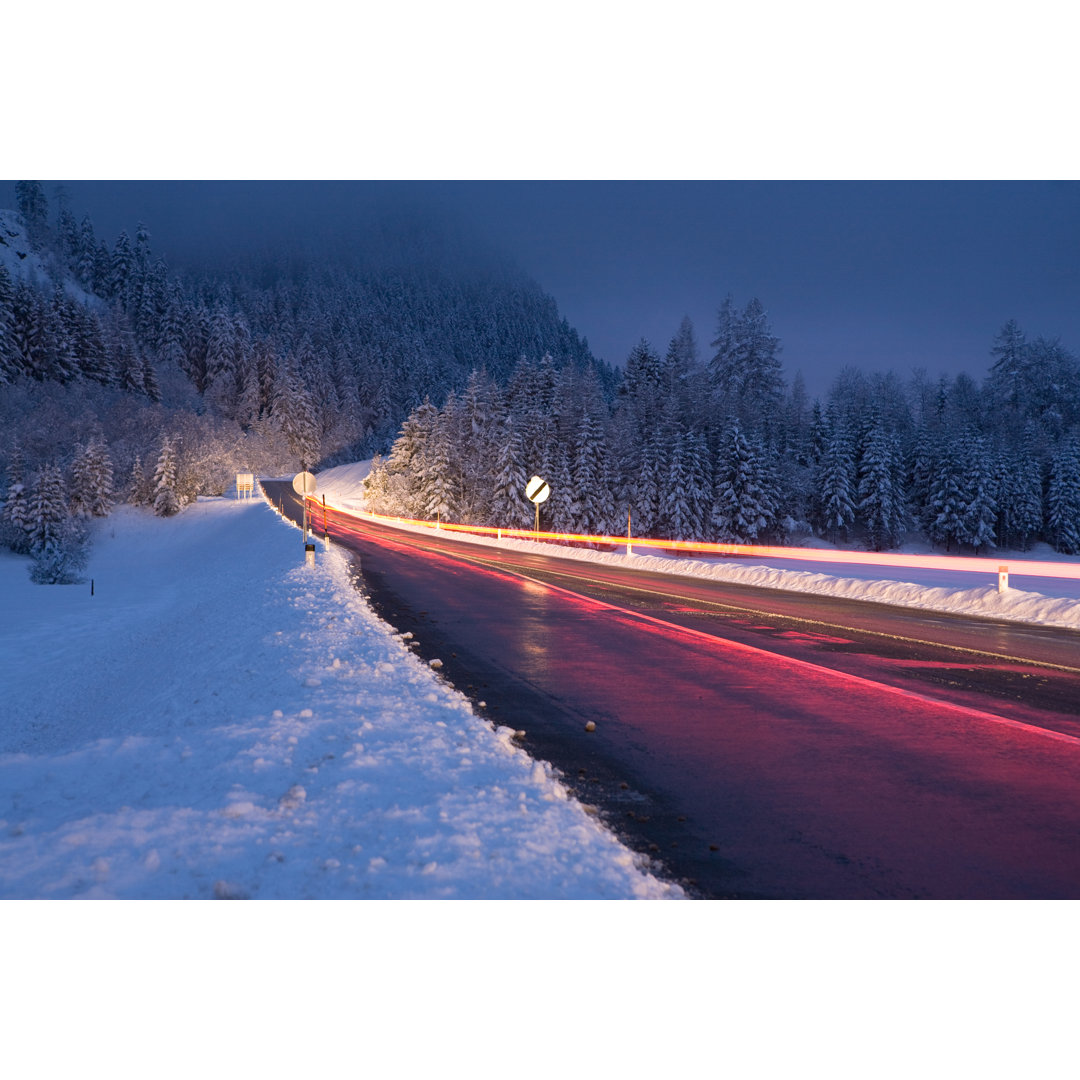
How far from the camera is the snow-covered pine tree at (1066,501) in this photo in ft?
197

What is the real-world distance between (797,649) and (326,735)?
287 inches

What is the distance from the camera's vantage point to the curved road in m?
4.27

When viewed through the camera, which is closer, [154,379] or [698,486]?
[698,486]

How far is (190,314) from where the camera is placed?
13700 cm

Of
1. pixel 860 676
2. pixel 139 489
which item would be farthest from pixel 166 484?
pixel 860 676

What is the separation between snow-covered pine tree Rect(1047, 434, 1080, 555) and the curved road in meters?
58.3

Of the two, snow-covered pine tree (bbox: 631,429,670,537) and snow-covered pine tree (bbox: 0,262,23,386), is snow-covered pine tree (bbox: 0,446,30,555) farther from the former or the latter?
snow-covered pine tree (bbox: 631,429,670,537)

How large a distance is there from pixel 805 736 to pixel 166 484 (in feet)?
245

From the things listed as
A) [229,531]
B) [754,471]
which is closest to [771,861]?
[229,531]

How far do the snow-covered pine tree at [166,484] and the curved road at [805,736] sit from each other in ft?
210

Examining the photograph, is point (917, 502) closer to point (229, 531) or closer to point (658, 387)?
point (658, 387)

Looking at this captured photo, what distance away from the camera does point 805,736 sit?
6637mm

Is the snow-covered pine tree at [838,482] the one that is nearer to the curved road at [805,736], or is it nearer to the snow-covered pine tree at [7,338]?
the curved road at [805,736]

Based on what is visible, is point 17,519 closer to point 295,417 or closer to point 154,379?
point 154,379
